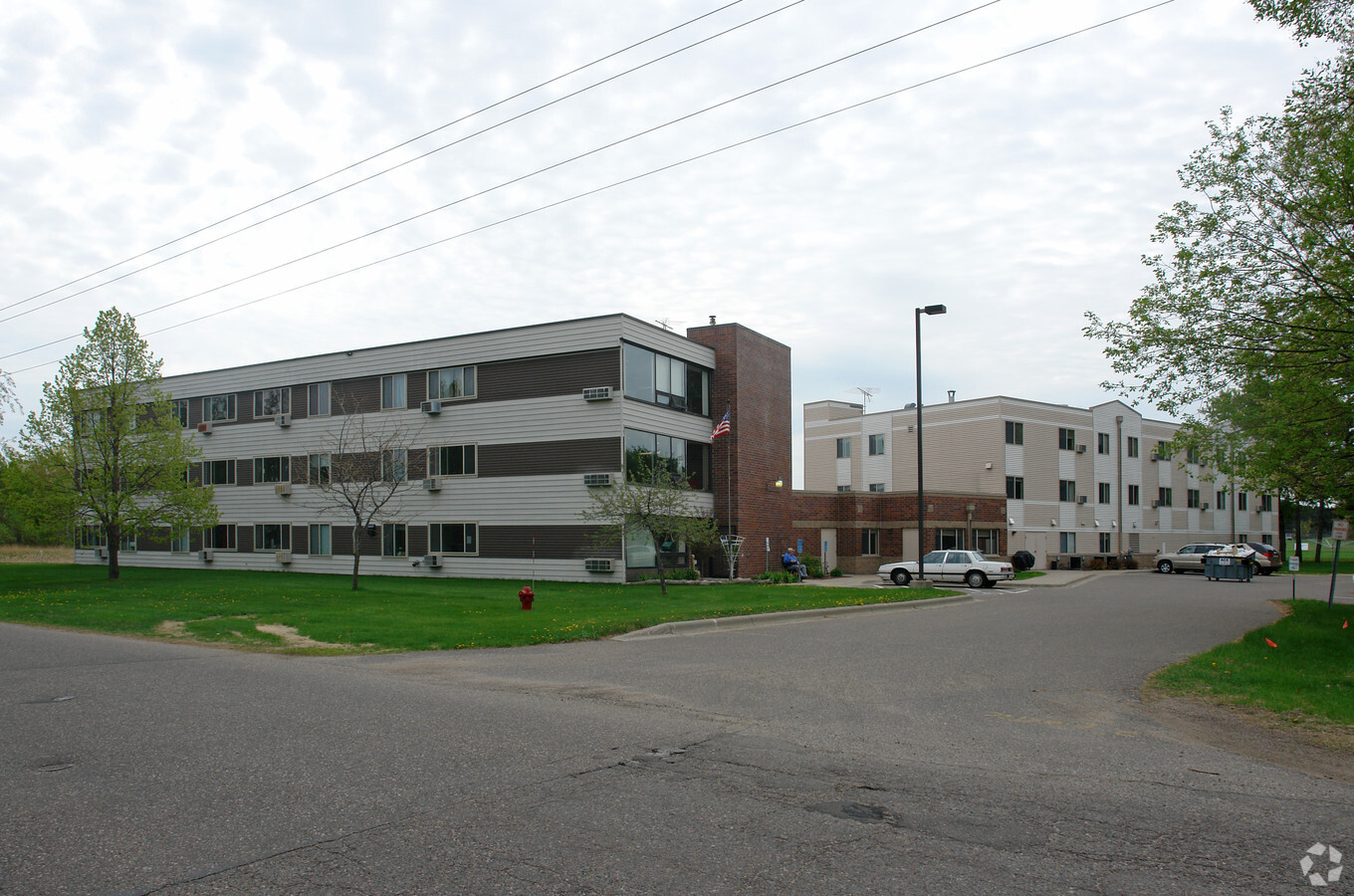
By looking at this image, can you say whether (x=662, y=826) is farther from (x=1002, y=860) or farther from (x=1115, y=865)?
(x=1115, y=865)

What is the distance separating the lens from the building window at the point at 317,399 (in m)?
37.6

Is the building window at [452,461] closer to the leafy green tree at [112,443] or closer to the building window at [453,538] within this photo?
the building window at [453,538]

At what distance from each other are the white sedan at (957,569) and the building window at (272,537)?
24.8 metres

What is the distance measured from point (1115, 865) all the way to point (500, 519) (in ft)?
95.9

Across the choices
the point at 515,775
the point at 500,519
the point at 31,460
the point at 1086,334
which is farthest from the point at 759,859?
the point at 31,460

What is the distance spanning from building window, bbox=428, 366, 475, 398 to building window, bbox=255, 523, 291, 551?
32.6ft

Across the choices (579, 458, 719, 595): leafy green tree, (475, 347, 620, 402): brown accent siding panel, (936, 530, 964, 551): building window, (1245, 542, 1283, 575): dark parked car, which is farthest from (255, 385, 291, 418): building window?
(1245, 542, 1283, 575): dark parked car

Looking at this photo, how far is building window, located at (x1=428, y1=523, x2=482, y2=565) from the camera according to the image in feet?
110

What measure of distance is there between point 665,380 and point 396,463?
1064cm

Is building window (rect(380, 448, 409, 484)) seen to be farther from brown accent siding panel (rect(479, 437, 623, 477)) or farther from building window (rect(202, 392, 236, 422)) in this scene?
building window (rect(202, 392, 236, 422))

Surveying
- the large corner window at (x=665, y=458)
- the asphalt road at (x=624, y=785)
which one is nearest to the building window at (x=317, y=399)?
the large corner window at (x=665, y=458)

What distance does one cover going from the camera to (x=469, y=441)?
111ft

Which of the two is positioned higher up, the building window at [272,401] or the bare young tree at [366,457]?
the building window at [272,401]

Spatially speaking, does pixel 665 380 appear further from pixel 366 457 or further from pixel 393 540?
pixel 393 540
